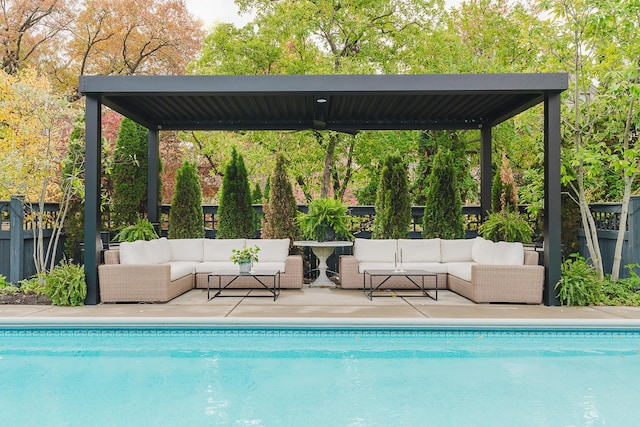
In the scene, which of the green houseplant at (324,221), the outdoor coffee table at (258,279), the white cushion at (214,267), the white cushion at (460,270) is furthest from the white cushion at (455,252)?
the white cushion at (214,267)

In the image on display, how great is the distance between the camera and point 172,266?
8.29m

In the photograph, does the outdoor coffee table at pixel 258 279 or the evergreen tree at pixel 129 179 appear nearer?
the outdoor coffee table at pixel 258 279

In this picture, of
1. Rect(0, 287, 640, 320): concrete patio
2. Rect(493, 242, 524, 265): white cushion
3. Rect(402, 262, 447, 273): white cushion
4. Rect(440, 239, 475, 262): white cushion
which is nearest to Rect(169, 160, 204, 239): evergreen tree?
Rect(0, 287, 640, 320): concrete patio

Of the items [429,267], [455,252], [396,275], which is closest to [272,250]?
[396,275]

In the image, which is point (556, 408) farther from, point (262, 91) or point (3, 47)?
point (3, 47)

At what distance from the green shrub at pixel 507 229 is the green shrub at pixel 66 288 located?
6.08 meters

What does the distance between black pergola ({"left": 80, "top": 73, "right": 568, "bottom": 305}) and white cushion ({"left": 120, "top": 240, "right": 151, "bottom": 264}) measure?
0.39 metres

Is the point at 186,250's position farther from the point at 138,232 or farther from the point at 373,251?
the point at 373,251

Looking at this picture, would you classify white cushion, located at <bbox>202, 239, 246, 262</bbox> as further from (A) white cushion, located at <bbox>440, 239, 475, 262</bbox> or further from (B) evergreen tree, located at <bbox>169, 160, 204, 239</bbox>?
(A) white cushion, located at <bbox>440, 239, 475, 262</bbox>

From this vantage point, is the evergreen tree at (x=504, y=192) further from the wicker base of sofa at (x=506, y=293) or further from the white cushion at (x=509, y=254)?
the wicker base of sofa at (x=506, y=293)

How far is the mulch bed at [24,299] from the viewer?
24.1 feet

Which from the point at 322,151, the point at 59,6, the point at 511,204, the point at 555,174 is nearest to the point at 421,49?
the point at 322,151

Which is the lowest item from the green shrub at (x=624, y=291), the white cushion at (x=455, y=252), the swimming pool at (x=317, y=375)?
the swimming pool at (x=317, y=375)

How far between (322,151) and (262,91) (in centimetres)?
911
